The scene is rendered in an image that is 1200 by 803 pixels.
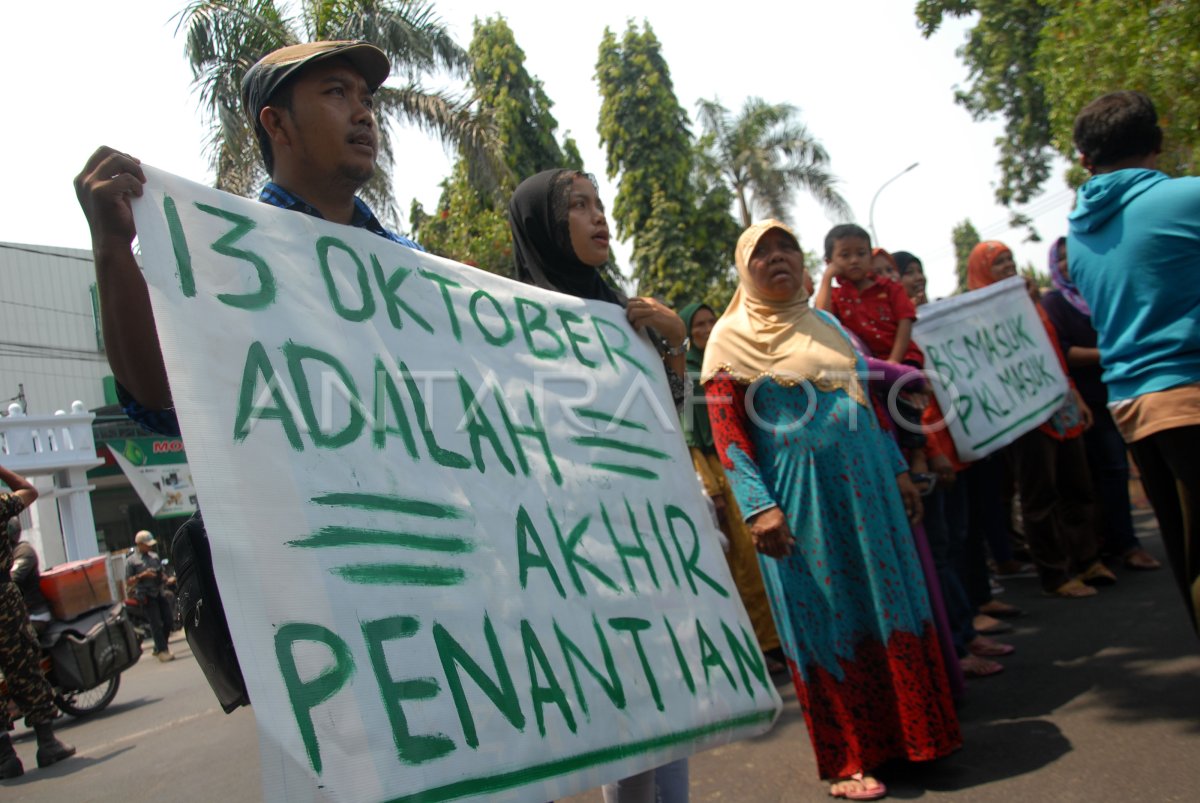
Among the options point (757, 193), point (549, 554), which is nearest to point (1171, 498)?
point (549, 554)

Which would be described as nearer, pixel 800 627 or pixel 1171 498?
pixel 1171 498

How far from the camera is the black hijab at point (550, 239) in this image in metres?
2.29

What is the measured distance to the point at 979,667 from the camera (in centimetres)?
400

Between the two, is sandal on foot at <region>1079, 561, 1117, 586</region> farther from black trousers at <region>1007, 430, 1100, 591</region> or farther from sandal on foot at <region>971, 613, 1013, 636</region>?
sandal on foot at <region>971, 613, 1013, 636</region>

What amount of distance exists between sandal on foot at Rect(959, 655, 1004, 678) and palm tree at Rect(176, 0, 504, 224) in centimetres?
849

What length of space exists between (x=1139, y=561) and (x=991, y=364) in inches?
61.4

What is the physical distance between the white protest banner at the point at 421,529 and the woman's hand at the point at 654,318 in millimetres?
267

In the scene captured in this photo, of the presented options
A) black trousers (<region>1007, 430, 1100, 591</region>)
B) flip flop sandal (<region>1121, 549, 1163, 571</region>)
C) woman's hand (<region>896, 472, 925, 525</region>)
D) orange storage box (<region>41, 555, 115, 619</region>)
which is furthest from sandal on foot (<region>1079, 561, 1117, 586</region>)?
orange storage box (<region>41, 555, 115, 619</region>)

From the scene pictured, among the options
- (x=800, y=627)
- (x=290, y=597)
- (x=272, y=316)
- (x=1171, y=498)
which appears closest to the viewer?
(x=290, y=597)

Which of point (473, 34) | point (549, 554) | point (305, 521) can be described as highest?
point (473, 34)

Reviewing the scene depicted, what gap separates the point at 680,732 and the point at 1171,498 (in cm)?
175

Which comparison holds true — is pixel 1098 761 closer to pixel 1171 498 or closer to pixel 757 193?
pixel 1171 498

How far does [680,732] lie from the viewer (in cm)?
184

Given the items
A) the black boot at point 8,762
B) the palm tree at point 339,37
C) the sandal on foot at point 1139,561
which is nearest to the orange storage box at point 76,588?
the black boot at point 8,762
